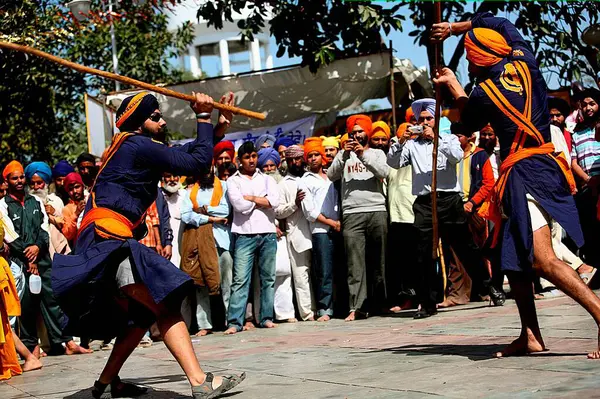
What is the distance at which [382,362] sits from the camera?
6852mm

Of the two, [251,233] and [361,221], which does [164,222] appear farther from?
[361,221]

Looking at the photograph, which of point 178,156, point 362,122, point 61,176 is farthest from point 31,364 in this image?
point 362,122

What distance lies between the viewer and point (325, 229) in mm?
11664

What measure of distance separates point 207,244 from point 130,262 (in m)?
5.24

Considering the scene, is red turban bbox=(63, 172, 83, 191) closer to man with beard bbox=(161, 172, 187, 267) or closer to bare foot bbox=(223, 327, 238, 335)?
man with beard bbox=(161, 172, 187, 267)

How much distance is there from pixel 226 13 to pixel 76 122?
6918 millimetres

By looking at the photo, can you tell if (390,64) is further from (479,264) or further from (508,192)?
(508,192)

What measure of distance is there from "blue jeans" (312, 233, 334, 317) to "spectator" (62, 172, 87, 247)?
9.09 feet

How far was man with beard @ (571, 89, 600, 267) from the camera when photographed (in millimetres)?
10773

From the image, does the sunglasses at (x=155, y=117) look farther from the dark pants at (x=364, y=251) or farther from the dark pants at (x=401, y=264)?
the dark pants at (x=401, y=264)

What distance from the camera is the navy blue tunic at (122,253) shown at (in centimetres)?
609

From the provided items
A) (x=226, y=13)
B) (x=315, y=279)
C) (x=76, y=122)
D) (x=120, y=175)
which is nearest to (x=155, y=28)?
(x=76, y=122)

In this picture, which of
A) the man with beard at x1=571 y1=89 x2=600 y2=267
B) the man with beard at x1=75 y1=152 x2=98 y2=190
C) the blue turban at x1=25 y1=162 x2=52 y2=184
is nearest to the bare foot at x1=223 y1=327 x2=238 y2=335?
the man with beard at x1=75 y1=152 x2=98 y2=190

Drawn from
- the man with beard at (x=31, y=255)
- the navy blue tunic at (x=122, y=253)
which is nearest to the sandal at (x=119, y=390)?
the navy blue tunic at (x=122, y=253)
